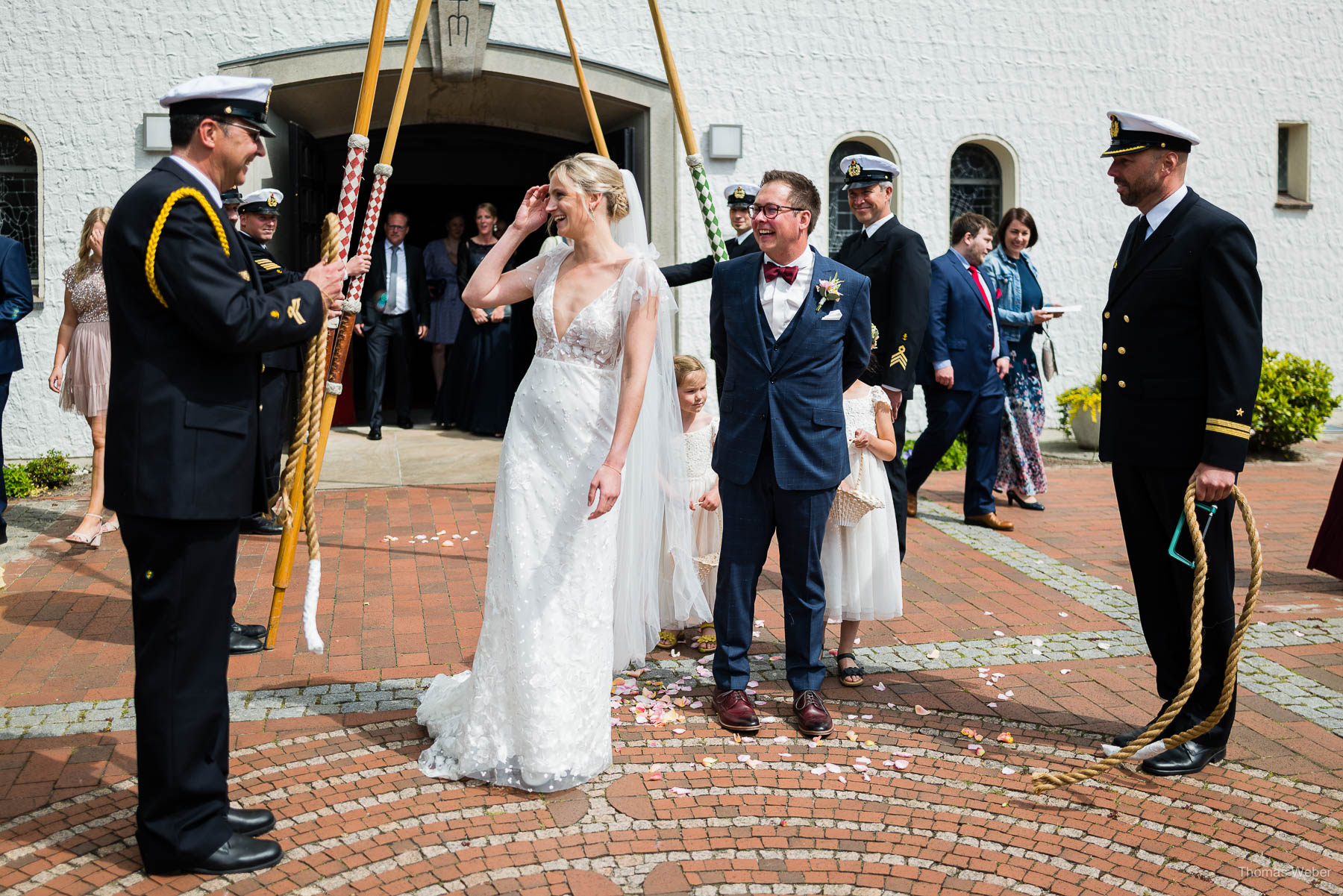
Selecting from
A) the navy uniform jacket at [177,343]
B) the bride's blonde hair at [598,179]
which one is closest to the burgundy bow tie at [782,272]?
the bride's blonde hair at [598,179]

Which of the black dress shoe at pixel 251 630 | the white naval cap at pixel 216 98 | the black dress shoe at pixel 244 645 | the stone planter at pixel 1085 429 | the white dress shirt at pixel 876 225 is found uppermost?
the white naval cap at pixel 216 98

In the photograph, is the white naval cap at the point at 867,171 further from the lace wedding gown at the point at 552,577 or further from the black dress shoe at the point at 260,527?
the black dress shoe at the point at 260,527

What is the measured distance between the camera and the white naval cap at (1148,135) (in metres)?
4.02

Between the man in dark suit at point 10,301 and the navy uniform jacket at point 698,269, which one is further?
the man in dark suit at point 10,301

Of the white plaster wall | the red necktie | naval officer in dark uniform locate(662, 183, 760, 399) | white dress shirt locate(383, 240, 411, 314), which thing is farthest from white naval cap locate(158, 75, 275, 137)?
white dress shirt locate(383, 240, 411, 314)

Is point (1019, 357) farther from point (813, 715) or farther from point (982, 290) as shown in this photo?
point (813, 715)

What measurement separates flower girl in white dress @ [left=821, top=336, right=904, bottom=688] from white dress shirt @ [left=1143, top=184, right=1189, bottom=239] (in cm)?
133

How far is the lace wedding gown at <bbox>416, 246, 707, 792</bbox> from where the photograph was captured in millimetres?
3922

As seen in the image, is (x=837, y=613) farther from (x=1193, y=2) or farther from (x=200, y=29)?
(x=1193, y=2)

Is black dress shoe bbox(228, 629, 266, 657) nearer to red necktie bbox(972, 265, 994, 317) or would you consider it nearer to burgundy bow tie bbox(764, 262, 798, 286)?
burgundy bow tie bbox(764, 262, 798, 286)

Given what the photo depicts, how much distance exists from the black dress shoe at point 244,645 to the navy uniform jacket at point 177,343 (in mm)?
2156

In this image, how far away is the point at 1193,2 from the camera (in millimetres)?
12070

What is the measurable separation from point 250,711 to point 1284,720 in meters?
4.00

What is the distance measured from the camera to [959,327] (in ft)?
25.9
